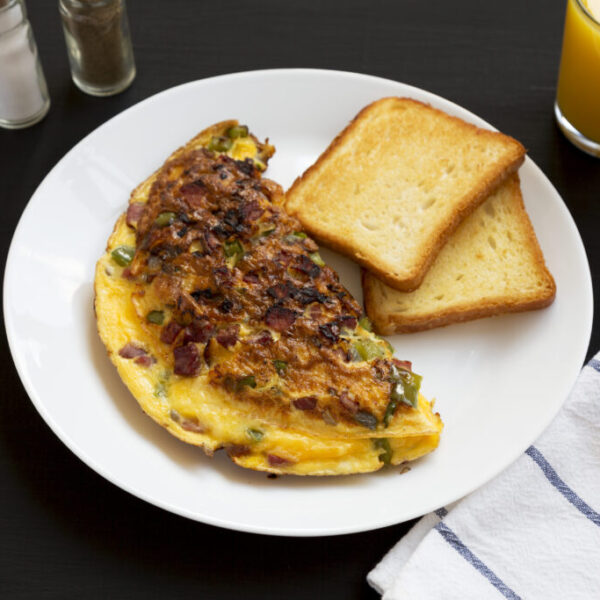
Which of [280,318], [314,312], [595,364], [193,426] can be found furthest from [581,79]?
[193,426]

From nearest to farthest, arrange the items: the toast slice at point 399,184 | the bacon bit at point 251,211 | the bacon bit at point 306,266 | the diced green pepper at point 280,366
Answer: the diced green pepper at point 280,366, the bacon bit at point 306,266, the bacon bit at point 251,211, the toast slice at point 399,184

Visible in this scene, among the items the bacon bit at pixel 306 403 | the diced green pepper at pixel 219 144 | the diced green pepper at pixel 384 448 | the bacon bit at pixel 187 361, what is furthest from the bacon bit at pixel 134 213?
the diced green pepper at pixel 384 448

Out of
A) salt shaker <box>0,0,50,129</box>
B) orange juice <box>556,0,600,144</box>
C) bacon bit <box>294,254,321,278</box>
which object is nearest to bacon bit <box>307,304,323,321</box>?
bacon bit <box>294,254,321,278</box>

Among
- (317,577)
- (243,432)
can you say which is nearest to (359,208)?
(243,432)

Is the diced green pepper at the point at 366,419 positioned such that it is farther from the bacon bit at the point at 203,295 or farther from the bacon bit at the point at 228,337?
the bacon bit at the point at 203,295

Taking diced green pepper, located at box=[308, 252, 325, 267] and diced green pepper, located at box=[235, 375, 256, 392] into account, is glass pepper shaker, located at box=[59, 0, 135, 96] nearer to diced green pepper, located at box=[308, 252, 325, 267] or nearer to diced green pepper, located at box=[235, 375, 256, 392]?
diced green pepper, located at box=[308, 252, 325, 267]
